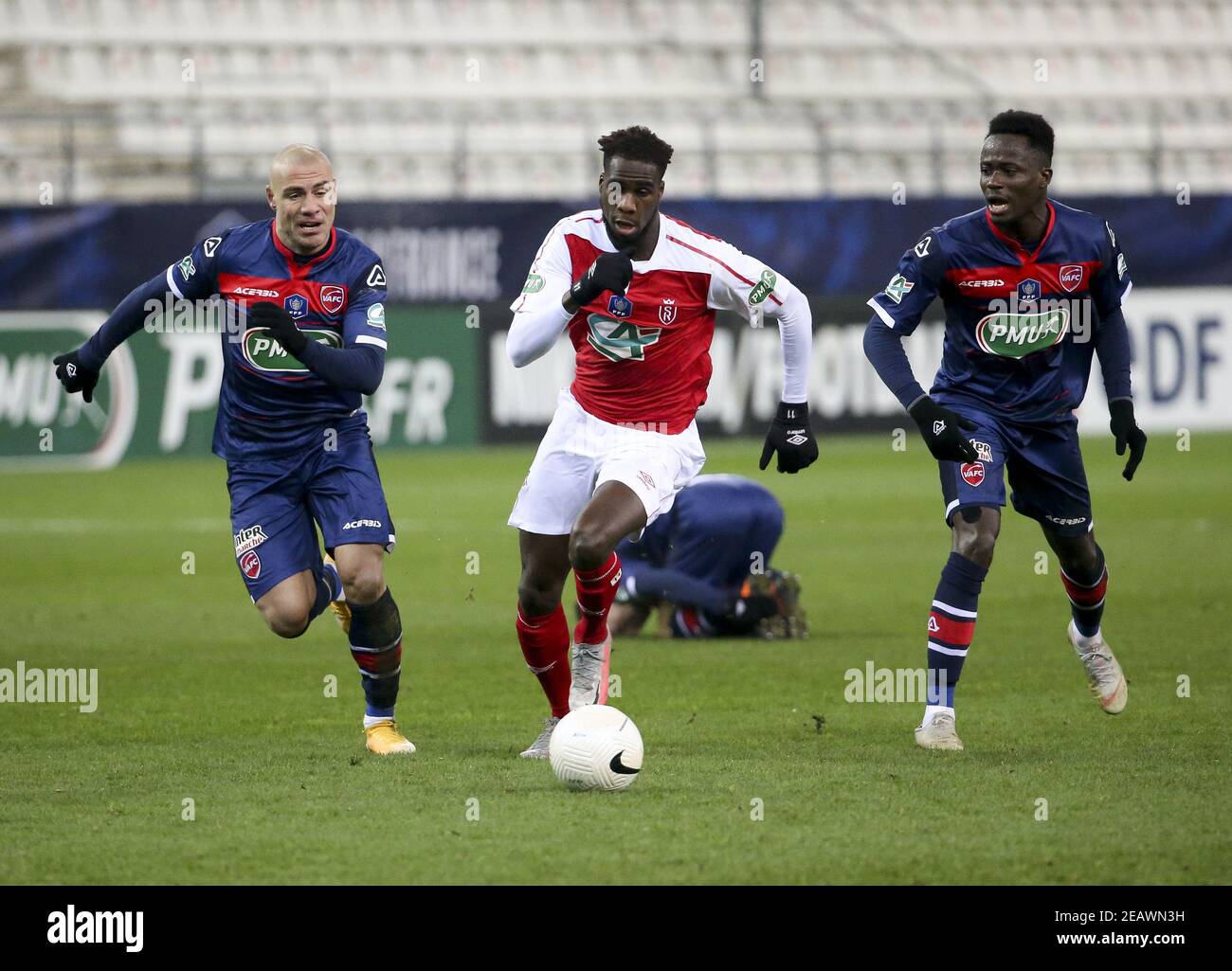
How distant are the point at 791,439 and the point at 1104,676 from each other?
5.28ft

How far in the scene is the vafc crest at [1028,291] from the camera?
273 inches

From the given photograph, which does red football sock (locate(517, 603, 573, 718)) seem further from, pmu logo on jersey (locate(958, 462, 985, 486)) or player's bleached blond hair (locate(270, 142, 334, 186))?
player's bleached blond hair (locate(270, 142, 334, 186))

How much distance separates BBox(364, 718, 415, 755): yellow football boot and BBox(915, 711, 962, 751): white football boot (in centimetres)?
181

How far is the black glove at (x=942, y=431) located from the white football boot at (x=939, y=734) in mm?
922

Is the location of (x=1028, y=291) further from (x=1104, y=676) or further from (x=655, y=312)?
(x=1104, y=676)

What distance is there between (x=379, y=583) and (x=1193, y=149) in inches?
875

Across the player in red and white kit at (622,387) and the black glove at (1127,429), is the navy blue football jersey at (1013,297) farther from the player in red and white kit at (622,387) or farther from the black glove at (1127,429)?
the player in red and white kit at (622,387)

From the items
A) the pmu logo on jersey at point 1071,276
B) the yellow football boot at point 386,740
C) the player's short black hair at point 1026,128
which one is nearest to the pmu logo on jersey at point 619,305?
the player's short black hair at point 1026,128

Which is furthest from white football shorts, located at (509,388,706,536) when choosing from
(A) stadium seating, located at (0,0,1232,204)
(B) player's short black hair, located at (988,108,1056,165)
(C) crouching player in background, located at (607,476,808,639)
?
(A) stadium seating, located at (0,0,1232,204)

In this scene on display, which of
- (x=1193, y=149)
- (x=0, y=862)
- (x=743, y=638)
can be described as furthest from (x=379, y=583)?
(x=1193, y=149)

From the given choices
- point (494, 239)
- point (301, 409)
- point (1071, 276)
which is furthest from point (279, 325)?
point (494, 239)

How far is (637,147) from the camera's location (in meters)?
6.71

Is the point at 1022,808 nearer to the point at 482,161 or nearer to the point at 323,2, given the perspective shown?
the point at 482,161

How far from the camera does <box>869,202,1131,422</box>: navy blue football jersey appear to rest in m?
6.96
